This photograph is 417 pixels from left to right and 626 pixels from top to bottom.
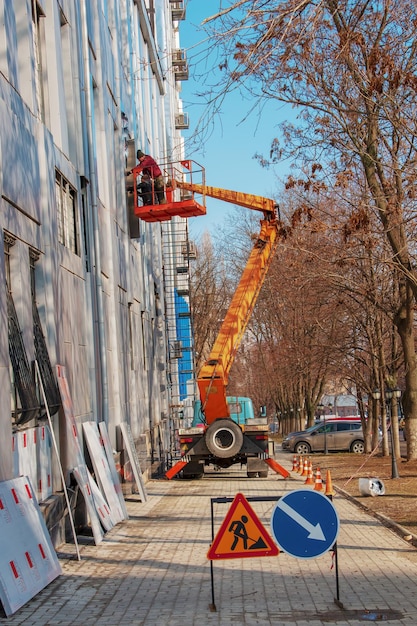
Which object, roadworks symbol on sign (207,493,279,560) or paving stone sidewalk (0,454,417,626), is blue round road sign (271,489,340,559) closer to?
roadworks symbol on sign (207,493,279,560)

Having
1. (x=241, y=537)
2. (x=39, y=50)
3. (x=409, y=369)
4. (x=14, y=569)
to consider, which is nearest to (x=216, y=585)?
(x=241, y=537)

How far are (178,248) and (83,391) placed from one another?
36.2 m

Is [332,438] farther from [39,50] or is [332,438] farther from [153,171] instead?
[39,50]

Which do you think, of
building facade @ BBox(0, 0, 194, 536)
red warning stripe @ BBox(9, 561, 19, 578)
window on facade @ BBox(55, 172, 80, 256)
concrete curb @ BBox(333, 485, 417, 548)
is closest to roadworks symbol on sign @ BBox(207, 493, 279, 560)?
red warning stripe @ BBox(9, 561, 19, 578)

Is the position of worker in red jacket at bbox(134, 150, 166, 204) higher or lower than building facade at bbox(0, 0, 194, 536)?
higher

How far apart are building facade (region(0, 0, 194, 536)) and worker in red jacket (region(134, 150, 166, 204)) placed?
0.66 meters

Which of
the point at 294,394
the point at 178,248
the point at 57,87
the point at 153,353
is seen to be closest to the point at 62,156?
the point at 57,87

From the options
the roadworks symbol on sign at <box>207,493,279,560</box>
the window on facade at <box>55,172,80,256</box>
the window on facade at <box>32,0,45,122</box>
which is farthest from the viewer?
the window on facade at <box>55,172,80,256</box>

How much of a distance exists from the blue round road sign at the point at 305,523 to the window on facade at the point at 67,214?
8.23 meters

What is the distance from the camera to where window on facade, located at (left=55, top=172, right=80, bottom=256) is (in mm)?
15234

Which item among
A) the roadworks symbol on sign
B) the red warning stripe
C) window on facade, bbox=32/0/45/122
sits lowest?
the red warning stripe

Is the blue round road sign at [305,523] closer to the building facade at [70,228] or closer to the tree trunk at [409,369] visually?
the building facade at [70,228]

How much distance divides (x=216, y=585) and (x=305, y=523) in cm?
204

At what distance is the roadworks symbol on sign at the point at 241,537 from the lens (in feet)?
26.6
